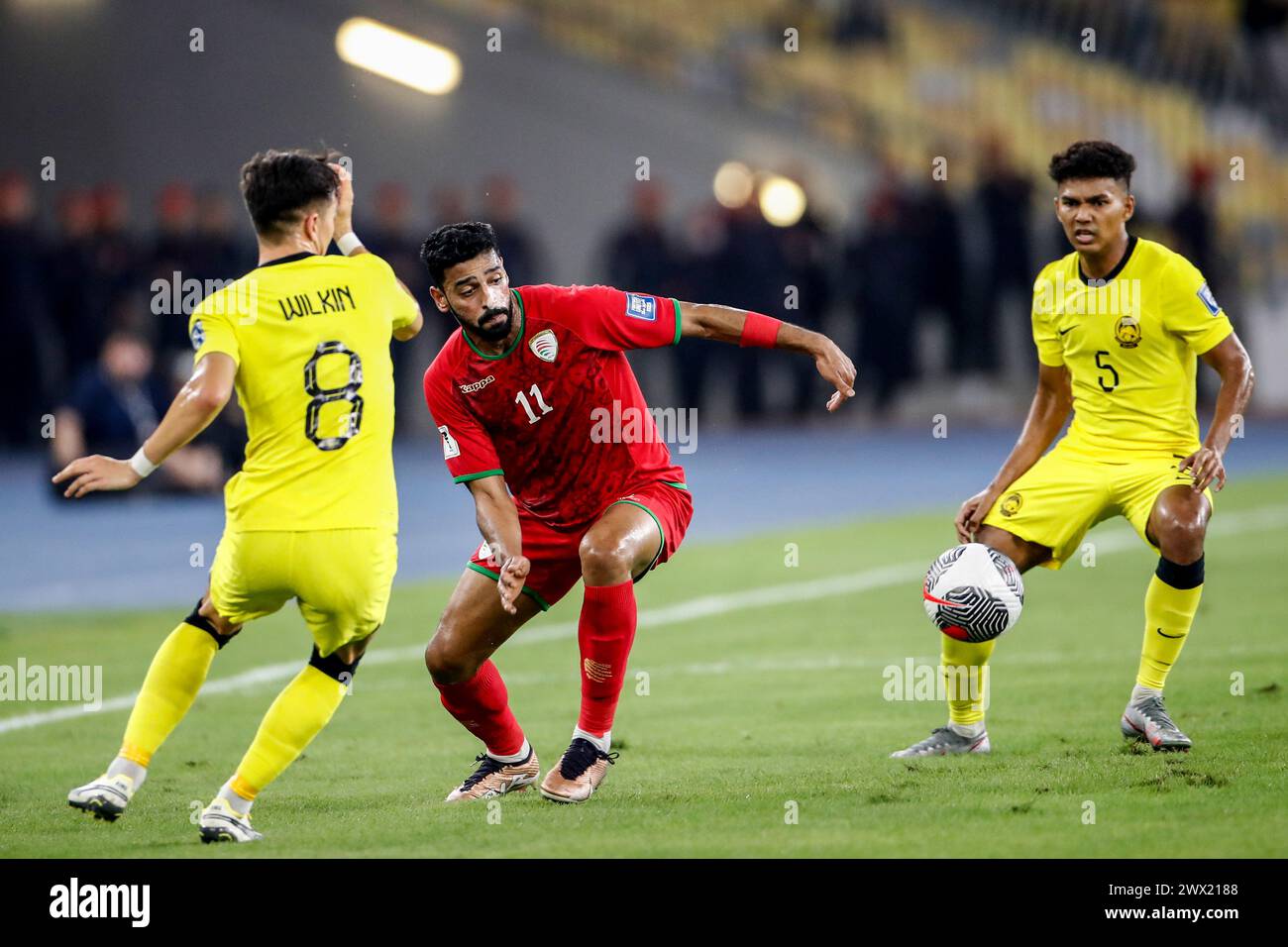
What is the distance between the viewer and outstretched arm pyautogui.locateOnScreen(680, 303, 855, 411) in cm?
625

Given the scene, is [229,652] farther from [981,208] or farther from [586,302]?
[981,208]

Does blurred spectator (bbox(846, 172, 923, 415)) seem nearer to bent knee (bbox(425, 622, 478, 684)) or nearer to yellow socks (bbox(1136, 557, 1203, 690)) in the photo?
yellow socks (bbox(1136, 557, 1203, 690))

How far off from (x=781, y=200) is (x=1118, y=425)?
52.6ft

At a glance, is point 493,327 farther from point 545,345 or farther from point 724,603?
point 724,603

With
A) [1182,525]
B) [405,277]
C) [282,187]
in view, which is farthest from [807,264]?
[282,187]

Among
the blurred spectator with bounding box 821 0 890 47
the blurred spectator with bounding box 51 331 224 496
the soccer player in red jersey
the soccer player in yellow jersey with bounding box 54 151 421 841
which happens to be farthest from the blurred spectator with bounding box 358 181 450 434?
the soccer player in yellow jersey with bounding box 54 151 421 841

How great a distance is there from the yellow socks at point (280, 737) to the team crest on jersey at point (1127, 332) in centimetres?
342

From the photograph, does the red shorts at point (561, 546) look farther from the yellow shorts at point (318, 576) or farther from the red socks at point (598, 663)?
the yellow shorts at point (318, 576)

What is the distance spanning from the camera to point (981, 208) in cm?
2112

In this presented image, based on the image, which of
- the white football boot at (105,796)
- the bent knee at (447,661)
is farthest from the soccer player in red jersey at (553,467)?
the white football boot at (105,796)

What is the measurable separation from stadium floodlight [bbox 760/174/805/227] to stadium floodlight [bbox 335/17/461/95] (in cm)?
423

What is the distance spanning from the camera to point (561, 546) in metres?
6.52

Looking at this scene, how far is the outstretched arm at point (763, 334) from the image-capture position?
20.5 ft
